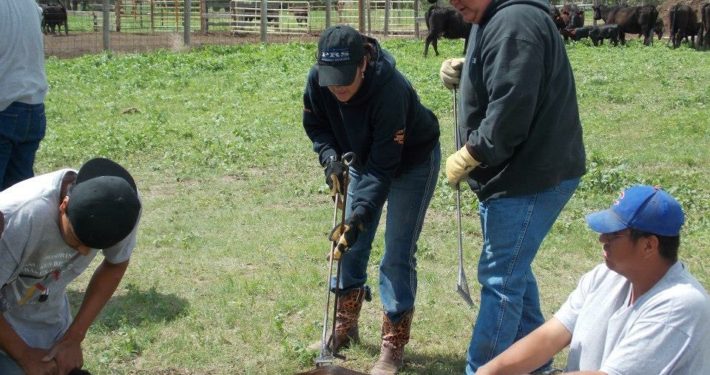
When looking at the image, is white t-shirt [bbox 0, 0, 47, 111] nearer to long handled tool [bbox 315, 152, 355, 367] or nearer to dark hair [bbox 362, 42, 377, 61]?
long handled tool [bbox 315, 152, 355, 367]

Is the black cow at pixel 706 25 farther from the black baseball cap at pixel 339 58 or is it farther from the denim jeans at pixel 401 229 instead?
the black baseball cap at pixel 339 58

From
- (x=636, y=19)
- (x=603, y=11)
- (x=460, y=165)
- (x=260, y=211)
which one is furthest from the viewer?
(x=603, y=11)

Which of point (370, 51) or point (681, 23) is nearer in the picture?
point (370, 51)

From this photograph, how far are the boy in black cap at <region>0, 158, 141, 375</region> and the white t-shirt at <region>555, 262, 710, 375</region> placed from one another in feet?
5.57

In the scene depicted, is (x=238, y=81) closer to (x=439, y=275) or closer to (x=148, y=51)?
(x=148, y=51)

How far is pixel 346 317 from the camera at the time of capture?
16.1 ft

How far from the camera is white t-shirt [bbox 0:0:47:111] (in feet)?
16.2

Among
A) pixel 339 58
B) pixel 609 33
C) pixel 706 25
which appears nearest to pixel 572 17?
pixel 609 33

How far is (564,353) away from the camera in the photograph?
498 centimetres

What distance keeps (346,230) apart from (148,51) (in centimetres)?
1825

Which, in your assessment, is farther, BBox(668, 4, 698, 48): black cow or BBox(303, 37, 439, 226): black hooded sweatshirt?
BBox(668, 4, 698, 48): black cow

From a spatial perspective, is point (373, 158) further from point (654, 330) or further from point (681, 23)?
point (681, 23)

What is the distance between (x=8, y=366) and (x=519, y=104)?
7.18ft

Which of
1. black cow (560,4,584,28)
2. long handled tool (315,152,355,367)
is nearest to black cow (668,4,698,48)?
black cow (560,4,584,28)
